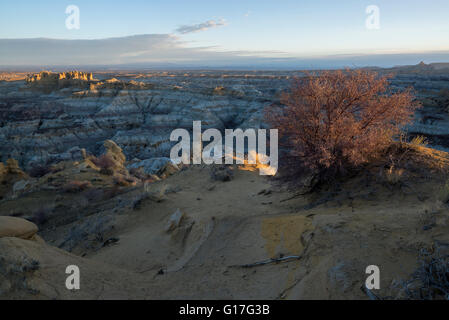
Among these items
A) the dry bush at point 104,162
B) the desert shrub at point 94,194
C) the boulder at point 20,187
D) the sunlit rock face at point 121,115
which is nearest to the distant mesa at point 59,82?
the sunlit rock face at point 121,115

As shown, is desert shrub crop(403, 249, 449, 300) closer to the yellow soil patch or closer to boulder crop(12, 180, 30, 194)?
the yellow soil patch

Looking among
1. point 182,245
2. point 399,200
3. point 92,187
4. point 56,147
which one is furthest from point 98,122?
point 399,200

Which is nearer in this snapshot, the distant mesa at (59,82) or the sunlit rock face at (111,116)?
the sunlit rock face at (111,116)

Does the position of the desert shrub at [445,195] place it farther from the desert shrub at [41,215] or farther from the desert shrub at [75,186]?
the desert shrub at [75,186]

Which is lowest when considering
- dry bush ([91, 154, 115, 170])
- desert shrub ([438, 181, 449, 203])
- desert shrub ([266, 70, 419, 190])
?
dry bush ([91, 154, 115, 170])

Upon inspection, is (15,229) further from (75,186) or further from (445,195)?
(75,186)

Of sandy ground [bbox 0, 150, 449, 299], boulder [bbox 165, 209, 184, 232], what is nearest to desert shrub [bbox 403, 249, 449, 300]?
sandy ground [bbox 0, 150, 449, 299]

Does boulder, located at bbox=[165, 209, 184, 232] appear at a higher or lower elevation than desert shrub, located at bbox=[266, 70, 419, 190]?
lower
